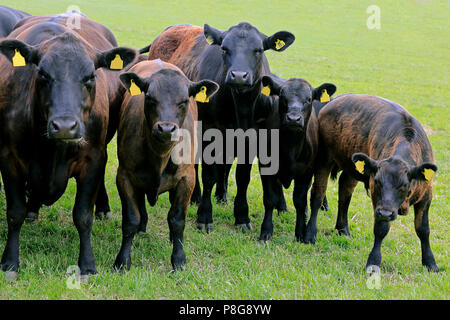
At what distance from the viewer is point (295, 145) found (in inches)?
283

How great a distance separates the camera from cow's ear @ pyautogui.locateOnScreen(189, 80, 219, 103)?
19.2 ft

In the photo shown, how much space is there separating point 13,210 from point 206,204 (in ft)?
9.00

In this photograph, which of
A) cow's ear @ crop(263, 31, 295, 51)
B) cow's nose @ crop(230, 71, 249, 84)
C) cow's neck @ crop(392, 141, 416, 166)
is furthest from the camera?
cow's ear @ crop(263, 31, 295, 51)

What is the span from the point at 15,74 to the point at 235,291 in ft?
9.89

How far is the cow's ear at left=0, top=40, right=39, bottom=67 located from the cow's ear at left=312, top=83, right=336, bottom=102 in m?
3.48

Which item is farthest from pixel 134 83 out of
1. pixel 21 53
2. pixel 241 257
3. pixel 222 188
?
pixel 222 188

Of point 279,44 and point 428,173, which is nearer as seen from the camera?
point 428,173

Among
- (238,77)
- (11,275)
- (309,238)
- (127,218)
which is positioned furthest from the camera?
(309,238)

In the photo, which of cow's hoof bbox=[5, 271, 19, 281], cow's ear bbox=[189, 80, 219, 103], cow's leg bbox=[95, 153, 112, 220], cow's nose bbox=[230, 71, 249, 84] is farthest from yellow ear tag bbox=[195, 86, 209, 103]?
cow's hoof bbox=[5, 271, 19, 281]

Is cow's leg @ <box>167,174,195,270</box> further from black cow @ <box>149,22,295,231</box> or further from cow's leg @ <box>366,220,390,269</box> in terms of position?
cow's leg @ <box>366,220,390,269</box>

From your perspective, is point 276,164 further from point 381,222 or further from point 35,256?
point 35,256

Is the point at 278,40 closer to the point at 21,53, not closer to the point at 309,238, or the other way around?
the point at 309,238

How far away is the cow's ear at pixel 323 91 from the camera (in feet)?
23.7

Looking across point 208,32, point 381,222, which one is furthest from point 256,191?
point 381,222
